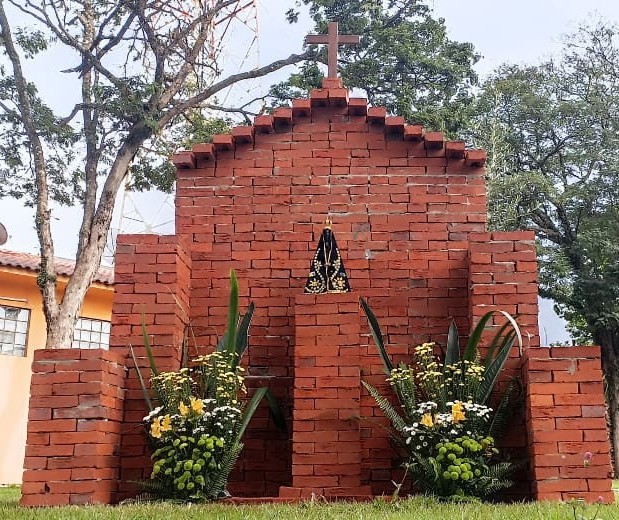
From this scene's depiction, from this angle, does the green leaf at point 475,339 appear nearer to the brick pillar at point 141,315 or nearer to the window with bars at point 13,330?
the brick pillar at point 141,315

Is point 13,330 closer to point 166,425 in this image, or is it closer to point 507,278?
point 166,425

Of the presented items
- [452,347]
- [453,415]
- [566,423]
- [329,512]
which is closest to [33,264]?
[452,347]

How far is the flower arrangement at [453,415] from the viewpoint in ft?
20.1

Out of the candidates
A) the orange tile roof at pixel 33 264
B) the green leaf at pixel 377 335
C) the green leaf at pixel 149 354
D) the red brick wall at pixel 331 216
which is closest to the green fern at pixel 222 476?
the green leaf at pixel 149 354

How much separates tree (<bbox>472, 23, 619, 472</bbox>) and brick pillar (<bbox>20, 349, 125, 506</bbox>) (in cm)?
1433

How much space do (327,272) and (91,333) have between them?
12252 mm

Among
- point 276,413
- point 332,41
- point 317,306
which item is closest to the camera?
point 317,306

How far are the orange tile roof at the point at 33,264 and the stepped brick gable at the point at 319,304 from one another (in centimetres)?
967

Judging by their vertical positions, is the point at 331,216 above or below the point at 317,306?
above

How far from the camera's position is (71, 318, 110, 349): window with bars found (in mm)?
18250

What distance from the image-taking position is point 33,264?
16.9 meters

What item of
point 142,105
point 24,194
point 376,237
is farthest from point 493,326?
point 24,194

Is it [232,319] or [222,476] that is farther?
[232,319]

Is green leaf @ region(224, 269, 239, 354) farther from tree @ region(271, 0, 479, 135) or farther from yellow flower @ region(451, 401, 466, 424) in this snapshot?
tree @ region(271, 0, 479, 135)
